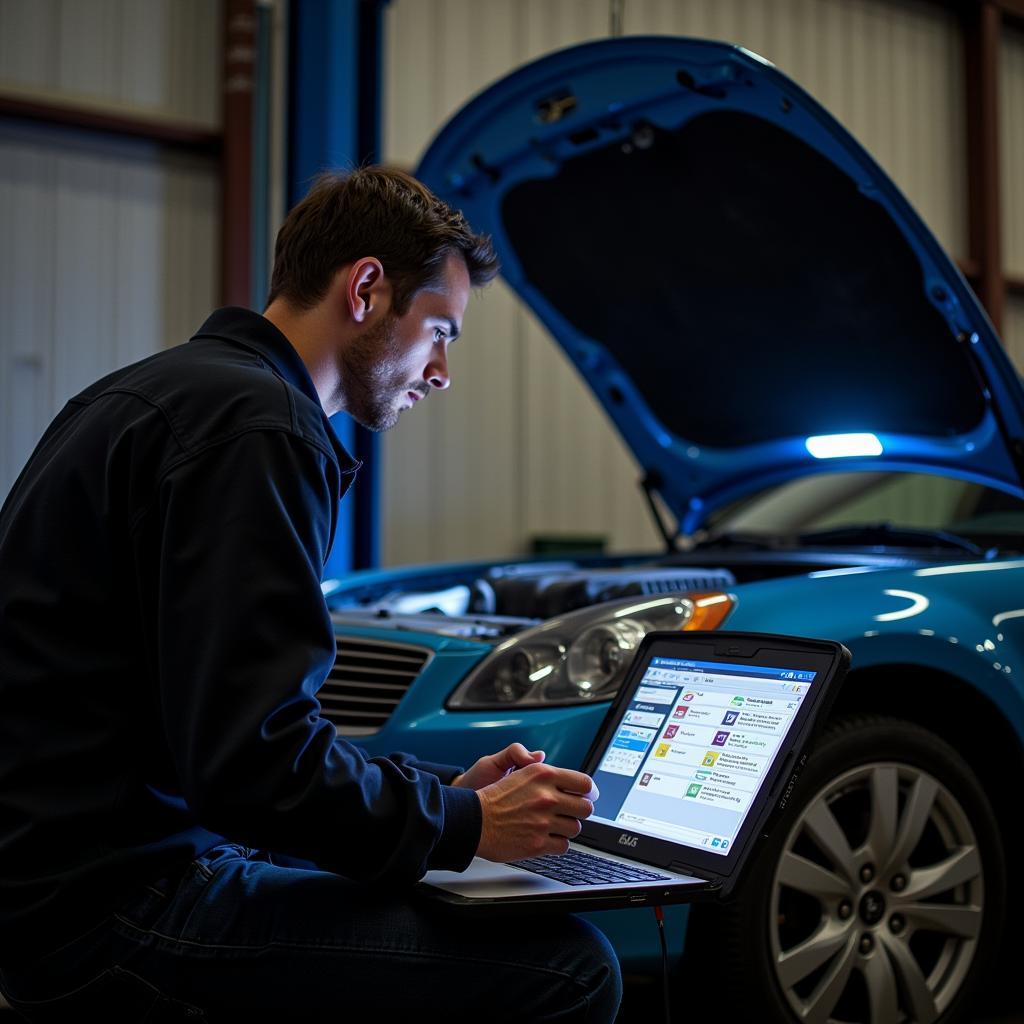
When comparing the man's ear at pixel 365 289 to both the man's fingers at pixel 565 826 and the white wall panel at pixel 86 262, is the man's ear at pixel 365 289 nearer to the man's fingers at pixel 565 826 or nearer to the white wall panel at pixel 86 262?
the man's fingers at pixel 565 826

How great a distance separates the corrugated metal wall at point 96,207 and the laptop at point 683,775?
4456 mm

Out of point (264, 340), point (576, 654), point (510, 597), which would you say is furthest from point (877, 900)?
point (264, 340)

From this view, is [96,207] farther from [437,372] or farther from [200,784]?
[200,784]

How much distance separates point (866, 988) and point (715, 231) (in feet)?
5.80

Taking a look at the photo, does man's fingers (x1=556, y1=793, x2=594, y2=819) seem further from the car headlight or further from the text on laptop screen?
the car headlight


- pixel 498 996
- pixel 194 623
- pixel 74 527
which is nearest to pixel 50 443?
pixel 74 527

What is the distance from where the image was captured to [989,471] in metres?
2.82

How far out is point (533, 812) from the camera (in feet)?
4.28

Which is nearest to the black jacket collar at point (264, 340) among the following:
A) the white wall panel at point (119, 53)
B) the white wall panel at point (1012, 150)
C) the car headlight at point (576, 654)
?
the car headlight at point (576, 654)

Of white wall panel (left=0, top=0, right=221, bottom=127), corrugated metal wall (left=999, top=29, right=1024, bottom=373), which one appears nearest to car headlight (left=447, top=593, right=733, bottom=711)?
white wall panel (left=0, top=0, right=221, bottom=127)

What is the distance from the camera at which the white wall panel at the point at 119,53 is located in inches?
219

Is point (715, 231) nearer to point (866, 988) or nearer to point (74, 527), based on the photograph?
point (866, 988)

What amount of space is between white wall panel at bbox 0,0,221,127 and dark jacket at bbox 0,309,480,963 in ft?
16.3

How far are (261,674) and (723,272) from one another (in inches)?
88.8
